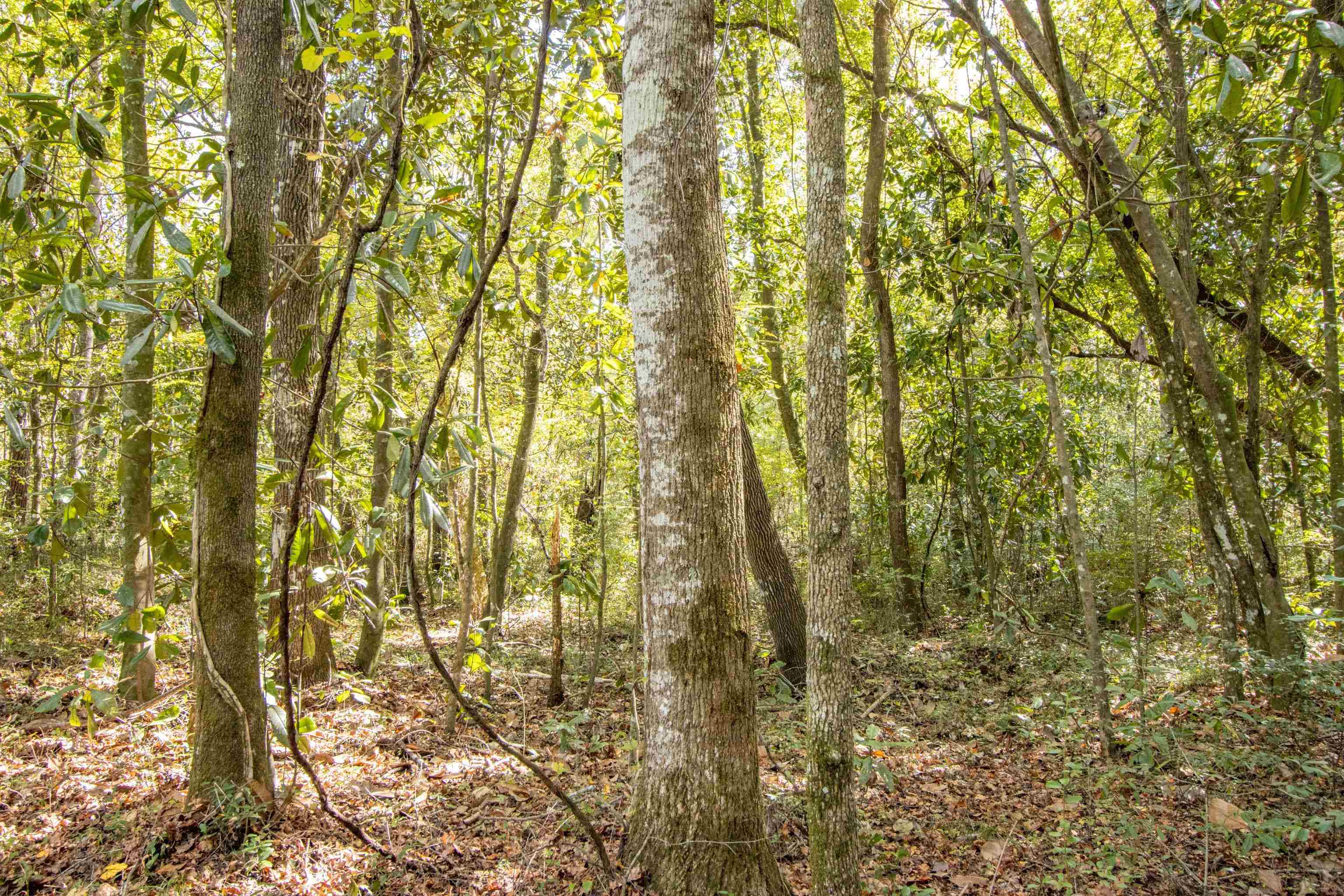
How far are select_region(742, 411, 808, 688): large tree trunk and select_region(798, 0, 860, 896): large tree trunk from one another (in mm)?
4113

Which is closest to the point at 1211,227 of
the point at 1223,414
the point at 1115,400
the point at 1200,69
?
the point at 1200,69

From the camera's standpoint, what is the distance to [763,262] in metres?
7.89

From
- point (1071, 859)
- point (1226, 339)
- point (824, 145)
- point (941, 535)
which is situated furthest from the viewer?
point (941, 535)

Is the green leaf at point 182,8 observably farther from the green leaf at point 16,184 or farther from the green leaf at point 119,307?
the green leaf at point 119,307

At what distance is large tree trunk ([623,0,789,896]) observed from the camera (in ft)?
8.24

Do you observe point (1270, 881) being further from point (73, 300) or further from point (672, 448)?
point (73, 300)

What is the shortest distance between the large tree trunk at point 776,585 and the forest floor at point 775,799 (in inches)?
26.1

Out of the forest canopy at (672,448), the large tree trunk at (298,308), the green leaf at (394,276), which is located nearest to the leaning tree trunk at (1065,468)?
the forest canopy at (672,448)

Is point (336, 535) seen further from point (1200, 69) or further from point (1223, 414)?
point (1200, 69)

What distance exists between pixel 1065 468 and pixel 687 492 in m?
3.37

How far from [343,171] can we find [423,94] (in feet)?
4.13

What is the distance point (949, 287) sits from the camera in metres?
8.19

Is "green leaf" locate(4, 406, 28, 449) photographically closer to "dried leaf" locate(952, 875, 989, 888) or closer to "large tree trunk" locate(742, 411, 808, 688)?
"dried leaf" locate(952, 875, 989, 888)

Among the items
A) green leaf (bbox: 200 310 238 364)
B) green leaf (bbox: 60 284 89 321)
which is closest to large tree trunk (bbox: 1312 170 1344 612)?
green leaf (bbox: 200 310 238 364)
